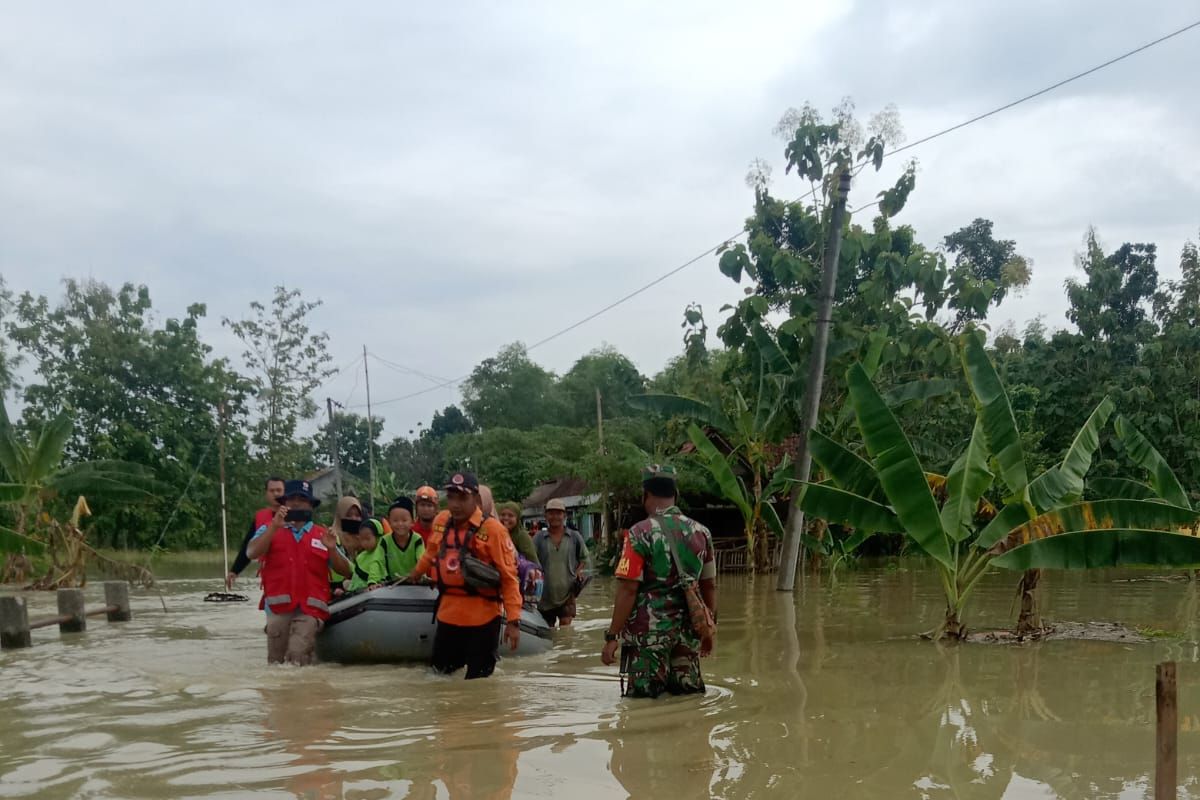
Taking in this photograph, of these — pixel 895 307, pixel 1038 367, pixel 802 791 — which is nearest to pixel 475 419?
pixel 1038 367

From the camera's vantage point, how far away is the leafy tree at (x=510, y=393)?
2174 inches

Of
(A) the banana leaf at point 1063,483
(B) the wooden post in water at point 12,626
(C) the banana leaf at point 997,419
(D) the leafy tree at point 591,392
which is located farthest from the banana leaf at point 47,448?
(D) the leafy tree at point 591,392

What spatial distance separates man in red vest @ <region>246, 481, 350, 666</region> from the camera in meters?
7.90

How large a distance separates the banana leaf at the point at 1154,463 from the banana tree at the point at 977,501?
2.80 feet

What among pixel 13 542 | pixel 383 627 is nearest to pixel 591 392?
pixel 13 542

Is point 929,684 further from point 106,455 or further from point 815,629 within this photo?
point 106,455

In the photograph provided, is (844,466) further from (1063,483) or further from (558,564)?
(558,564)

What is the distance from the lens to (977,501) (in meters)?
9.33

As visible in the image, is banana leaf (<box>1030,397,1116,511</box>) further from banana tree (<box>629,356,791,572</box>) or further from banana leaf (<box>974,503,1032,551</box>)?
banana tree (<box>629,356,791,572</box>)

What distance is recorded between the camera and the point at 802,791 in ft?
15.2

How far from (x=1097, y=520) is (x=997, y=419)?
4.08 ft

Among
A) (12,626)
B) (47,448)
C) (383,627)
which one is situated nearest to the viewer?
(383,627)

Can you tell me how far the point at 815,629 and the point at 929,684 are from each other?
3.52 meters

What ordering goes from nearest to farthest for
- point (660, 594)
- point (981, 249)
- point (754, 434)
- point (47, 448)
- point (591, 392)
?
point (660, 594), point (47, 448), point (754, 434), point (981, 249), point (591, 392)
